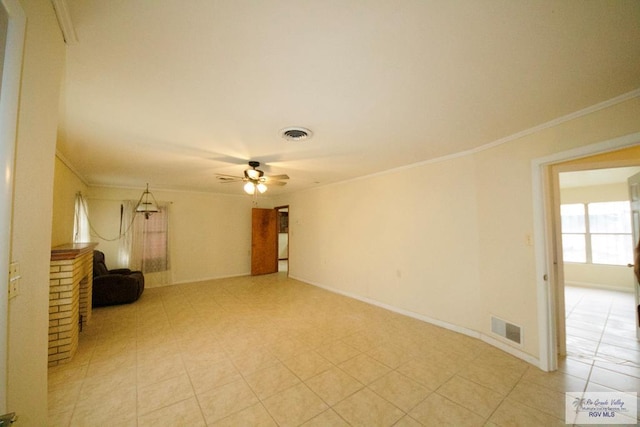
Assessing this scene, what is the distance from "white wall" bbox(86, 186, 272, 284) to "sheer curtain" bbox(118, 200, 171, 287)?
0.43 ft

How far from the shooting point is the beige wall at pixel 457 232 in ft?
7.85

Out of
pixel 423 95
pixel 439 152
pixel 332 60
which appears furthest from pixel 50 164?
pixel 439 152

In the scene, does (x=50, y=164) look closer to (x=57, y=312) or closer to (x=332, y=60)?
(x=332, y=60)

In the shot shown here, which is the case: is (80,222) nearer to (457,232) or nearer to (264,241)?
(264,241)

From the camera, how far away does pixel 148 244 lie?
18.1 ft

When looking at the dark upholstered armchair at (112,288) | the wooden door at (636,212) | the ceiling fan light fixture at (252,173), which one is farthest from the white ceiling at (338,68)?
the dark upholstered armchair at (112,288)

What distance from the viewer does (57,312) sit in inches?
98.7

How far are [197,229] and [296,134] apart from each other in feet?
16.4

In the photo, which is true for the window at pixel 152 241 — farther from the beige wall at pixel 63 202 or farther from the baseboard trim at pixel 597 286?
the baseboard trim at pixel 597 286

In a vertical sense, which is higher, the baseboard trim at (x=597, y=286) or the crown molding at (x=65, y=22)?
the crown molding at (x=65, y=22)

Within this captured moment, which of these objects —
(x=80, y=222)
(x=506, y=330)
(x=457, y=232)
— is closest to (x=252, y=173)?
(x=457, y=232)

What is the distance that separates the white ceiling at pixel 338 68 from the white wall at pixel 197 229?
3315mm

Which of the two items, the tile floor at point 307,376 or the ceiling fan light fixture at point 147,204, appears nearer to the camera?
the tile floor at point 307,376

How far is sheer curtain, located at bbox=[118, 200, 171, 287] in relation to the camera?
17.5 ft
